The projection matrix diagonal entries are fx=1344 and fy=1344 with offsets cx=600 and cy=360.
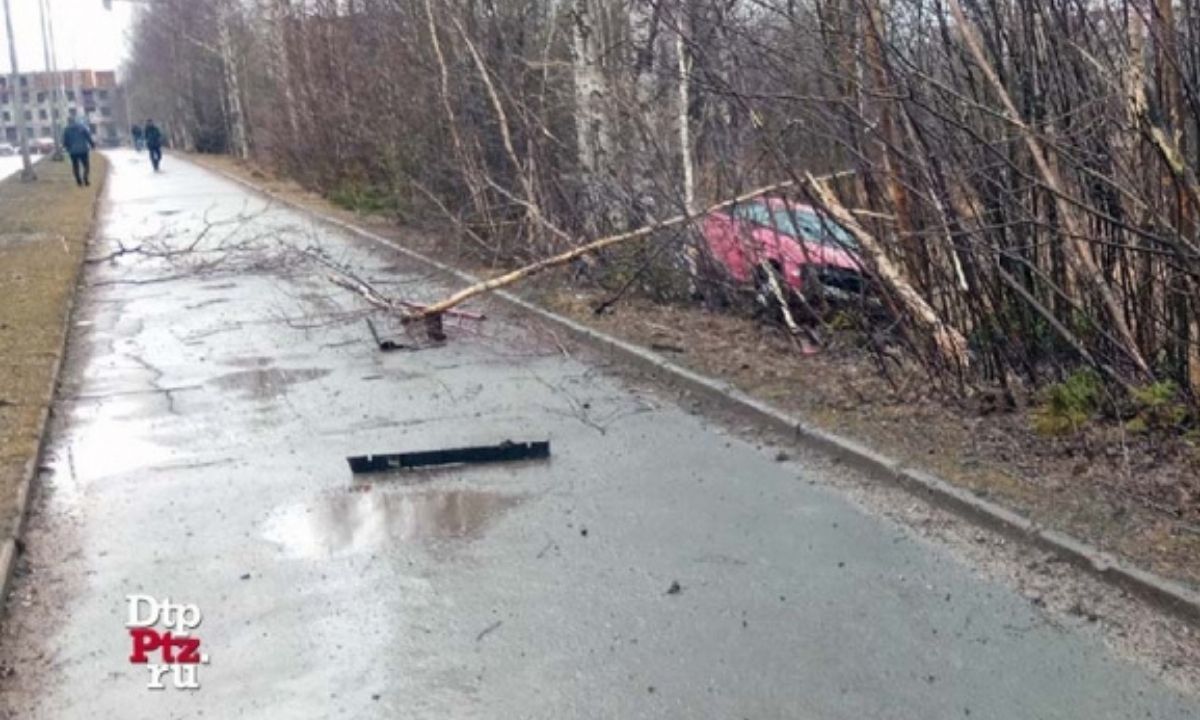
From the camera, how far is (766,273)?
35.6ft

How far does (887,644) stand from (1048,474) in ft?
6.76

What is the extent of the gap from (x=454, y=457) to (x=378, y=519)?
117cm

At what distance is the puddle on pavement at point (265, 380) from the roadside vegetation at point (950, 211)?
276 centimetres

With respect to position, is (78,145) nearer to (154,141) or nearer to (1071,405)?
(154,141)

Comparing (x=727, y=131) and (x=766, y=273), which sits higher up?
(x=727, y=131)

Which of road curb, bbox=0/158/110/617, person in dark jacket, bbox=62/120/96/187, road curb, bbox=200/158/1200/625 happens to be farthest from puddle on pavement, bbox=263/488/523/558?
person in dark jacket, bbox=62/120/96/187

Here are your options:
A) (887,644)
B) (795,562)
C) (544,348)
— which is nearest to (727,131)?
(544,348)

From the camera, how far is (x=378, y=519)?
6.99m

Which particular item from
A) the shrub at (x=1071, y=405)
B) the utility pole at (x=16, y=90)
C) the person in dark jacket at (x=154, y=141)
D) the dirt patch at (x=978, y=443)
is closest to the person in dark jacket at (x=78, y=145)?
the utility pole at (x=16, y=90)

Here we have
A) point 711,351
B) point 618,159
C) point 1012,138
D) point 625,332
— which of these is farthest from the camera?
point 618,159

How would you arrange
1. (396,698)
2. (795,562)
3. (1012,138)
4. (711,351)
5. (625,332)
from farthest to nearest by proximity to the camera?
(625,332)
(711,351)
(1012,138)
(795,562)
(396,698)

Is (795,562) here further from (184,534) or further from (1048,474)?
(184,534)

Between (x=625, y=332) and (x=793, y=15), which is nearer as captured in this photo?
(x=793, y=15)

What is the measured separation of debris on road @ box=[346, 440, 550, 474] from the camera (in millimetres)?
7930
